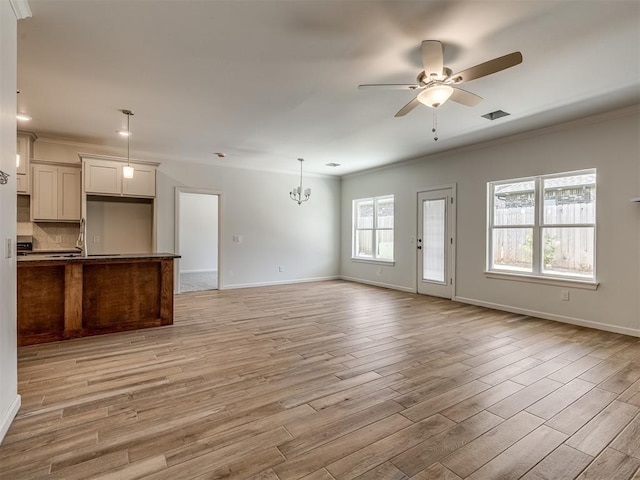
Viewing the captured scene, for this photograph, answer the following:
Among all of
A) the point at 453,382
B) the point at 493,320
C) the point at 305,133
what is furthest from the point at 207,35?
the point at 493,320

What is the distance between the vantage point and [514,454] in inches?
70.8

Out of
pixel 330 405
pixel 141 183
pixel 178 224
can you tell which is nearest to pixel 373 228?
pixel 178 224

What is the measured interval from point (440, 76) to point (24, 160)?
5.77 meters

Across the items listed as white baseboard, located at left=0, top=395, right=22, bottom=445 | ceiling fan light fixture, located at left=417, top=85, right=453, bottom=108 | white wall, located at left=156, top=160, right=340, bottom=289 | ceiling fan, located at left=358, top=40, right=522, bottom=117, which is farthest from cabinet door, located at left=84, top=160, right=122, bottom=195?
ceiling fan light fixture, located at left=417, top=85, right=453, bottom=108

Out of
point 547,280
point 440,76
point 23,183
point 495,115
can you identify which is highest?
point 495,115

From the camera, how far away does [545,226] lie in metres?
4.67

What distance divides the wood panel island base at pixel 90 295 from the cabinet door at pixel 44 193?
186 cm

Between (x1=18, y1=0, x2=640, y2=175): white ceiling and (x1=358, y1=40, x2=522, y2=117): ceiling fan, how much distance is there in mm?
187

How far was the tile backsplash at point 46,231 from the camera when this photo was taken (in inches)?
201

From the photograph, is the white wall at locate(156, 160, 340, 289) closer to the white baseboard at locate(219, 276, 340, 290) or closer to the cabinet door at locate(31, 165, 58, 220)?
the white baseboard at locate(219, 276, 340, 290)

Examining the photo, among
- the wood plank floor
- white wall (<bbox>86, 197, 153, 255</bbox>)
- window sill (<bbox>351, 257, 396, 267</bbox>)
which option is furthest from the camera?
window sill (<bbox>351, 257, 396, 267</bbox>)

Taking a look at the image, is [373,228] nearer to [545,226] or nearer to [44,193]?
[545,226]

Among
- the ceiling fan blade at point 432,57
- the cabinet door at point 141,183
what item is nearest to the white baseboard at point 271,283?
the cabinet door at point 141,183

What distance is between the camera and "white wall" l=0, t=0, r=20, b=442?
6.34 feet
